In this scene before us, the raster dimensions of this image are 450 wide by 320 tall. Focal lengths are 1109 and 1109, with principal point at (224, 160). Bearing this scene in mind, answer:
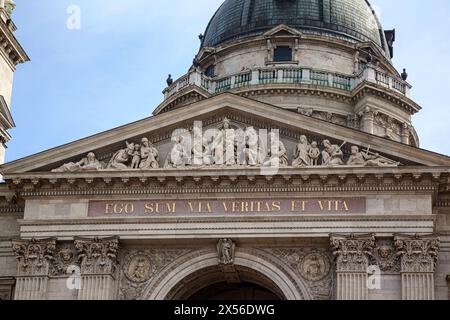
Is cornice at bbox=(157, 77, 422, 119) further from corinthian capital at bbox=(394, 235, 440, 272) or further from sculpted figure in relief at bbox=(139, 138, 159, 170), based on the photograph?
corinthian capital at bbox=(394, 235, 440, 272)

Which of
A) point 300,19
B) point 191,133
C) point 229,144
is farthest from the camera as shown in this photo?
point 300,19

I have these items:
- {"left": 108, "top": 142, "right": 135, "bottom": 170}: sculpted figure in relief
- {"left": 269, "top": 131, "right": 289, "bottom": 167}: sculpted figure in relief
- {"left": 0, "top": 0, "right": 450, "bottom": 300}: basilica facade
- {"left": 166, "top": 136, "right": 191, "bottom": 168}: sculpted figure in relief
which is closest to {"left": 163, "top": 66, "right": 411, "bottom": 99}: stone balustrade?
{"left": 0, "top": 0, "right": 450, "bottom": 300}: basilica facade

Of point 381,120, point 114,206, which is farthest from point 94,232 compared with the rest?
point 381,120

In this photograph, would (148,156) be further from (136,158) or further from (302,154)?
(302,154)

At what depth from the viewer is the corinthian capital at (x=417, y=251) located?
33.4m

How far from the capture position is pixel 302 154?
34.9 meters

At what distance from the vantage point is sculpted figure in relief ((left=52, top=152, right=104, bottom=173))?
35.4m

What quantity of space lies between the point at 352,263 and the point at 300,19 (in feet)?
79.2

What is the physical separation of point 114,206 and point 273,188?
5.09 metres

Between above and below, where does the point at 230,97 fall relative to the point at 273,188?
above

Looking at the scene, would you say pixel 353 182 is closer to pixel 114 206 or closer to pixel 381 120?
pixel 114 206

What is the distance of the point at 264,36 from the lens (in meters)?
53.9

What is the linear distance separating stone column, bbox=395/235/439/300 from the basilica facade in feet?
0.14

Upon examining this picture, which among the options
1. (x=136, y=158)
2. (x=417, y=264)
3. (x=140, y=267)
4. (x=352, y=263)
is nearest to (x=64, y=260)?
(x=140, y=267)
